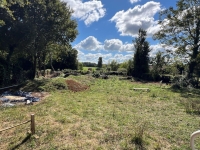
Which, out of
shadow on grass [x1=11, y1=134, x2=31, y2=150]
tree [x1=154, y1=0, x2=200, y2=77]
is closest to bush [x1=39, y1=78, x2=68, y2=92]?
shadow on grass [x1=11, y1=134, x2=31, y2=150]

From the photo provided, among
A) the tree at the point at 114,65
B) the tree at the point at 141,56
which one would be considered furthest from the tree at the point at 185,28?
the tree at the point at 114,65

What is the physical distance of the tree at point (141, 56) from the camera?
93.4 feet

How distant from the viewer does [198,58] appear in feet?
58.1

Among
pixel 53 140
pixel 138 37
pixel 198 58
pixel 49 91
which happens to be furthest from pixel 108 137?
pixel 138 37

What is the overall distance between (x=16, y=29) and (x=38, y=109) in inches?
303

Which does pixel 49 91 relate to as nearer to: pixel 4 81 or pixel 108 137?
pixel 4 81

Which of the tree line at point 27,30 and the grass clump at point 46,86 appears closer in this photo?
the grass clump at point 46,86

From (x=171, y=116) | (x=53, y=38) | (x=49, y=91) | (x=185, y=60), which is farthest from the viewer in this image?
(x=185, y=60)

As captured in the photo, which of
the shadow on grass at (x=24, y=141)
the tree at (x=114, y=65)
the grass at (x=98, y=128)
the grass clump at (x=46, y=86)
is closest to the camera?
the shadow on grass at (x=24, y=141)

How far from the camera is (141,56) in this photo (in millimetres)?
28625

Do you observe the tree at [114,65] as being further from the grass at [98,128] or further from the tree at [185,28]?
the grass at [98,128]

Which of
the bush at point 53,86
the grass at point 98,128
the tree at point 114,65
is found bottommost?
the grass at point 98,128

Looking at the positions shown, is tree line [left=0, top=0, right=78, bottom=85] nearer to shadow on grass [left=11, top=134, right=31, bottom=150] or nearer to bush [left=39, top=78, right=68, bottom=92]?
bush [left=39, top=78, right=68, bottom=92]

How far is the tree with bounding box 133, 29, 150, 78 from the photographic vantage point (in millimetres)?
28469
